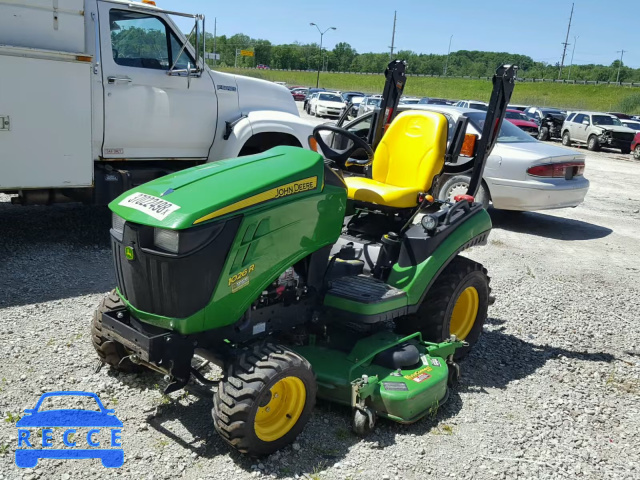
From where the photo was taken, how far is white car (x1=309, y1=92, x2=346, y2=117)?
115 ft

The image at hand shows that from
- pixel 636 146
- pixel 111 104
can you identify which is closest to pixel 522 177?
pixel 111 104

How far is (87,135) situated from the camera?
21.3 feet

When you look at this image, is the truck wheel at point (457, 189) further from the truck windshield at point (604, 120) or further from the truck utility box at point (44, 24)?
the truck windshield at point (604, 120)

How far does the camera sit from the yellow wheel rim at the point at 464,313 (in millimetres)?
4805

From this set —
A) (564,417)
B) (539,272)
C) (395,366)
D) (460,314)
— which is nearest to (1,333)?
(395,366)

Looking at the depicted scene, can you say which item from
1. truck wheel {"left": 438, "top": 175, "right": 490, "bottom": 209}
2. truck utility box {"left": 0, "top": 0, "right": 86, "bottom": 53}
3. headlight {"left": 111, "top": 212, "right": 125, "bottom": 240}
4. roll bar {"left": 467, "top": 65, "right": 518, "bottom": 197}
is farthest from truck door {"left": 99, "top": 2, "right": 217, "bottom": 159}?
roll bar {"left": 467, "top": 65, "right": 518, "bottom": 197}

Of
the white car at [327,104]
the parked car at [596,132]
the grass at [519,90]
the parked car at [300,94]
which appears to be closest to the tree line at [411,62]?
the grass at [519,90]

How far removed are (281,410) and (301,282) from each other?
30.6 inches

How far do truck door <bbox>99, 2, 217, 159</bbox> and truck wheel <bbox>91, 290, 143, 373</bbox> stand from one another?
3.49 metres

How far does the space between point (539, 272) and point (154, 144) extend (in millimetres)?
4687

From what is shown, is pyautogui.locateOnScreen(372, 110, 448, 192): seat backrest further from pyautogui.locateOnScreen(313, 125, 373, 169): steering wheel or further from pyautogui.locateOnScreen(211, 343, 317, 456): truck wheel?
pyautogui.locateOnScreen(211, 343, 317, 456): truck wheel

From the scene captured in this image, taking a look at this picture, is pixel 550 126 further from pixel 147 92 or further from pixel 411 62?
pixel 411 62

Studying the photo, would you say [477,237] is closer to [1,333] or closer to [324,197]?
[324,197]

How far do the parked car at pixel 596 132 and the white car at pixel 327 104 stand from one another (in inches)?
507
